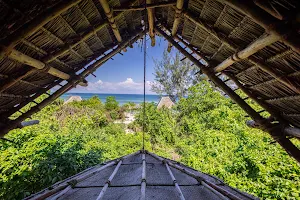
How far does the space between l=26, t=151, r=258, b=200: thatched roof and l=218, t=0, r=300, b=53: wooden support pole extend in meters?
1.50

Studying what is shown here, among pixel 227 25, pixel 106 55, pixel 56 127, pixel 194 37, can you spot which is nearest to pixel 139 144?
pixel 56 127

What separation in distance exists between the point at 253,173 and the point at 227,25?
3.73 metres

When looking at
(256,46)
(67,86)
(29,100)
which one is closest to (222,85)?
(256,46)

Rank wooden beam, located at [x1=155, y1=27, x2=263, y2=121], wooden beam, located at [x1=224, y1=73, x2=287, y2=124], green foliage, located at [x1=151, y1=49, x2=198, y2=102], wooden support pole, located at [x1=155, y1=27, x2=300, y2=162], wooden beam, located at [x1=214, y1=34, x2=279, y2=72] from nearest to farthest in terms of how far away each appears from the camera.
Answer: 1. wooden beam, located at [x1=214, y1=34, x2=279, y2=72]
2. wooden support pole, located at [x1=155, y1=27, x2=300, y2=162]
3. wooden beam, located at [x1=224, y1=73, x2=287, y2=124]
4. wooden beam, located at [x1=155, y1=27, x2=263, y2=121]
5. green foliage, located at [x1=151, y1=49, x2=198, y2=102]

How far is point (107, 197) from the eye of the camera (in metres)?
1.80

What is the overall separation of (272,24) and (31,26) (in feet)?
6.22

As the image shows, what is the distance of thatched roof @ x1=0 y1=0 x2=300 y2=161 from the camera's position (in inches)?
60.0

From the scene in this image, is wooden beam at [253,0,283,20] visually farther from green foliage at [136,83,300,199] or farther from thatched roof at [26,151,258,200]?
green foliage at [136,83,300,199]

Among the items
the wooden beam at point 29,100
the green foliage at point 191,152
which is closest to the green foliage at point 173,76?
the green foliage at point 191,152

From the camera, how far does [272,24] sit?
1.35m

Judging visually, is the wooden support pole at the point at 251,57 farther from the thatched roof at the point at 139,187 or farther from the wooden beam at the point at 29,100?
the wooden beam at the point at 29,100

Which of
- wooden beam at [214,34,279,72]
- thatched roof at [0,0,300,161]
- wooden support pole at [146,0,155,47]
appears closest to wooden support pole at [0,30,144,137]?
thatched roof at [0,0,300,161]

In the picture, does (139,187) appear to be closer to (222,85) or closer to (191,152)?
(222,85)

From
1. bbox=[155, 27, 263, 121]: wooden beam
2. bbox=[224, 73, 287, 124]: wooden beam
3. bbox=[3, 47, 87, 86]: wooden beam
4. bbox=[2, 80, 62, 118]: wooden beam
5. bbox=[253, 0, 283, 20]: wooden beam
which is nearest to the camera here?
bbox=[253, 0, 283, 20]: wooden beam
